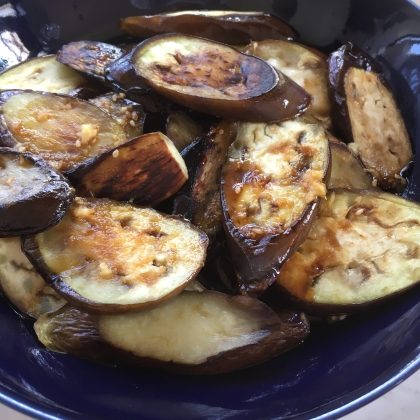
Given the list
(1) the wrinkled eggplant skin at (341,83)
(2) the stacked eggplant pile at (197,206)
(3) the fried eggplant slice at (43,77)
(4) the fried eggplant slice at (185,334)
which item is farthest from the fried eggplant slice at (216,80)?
(4) the fried eggplant slice at (185,334)

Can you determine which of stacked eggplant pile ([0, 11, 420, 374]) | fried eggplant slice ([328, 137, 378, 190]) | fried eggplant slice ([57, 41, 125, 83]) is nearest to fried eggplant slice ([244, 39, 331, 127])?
stacked eggplant pile ([0, 11, 420, 374])

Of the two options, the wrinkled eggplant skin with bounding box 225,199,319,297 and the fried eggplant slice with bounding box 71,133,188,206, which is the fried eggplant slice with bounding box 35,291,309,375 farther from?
the fried eggplant slice with bounding box 71,133,188,206

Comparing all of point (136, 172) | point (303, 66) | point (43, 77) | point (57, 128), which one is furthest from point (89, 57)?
point (303, 66)

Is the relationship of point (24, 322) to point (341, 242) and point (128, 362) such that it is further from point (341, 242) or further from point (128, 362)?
point (341, 242)

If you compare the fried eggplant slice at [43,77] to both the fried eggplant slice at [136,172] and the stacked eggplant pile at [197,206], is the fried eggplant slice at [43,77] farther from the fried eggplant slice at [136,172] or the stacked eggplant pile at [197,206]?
the fried eggplant slice at [136,172]

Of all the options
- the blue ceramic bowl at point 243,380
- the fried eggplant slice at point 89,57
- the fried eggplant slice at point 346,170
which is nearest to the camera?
the blue ceramic bowl at point 243,380

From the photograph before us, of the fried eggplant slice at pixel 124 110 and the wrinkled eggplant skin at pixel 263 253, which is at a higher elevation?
the fried eggplant slice at pixel 124 110

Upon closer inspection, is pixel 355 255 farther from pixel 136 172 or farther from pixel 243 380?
pixel 136 172

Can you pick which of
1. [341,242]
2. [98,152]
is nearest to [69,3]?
[98,152]
